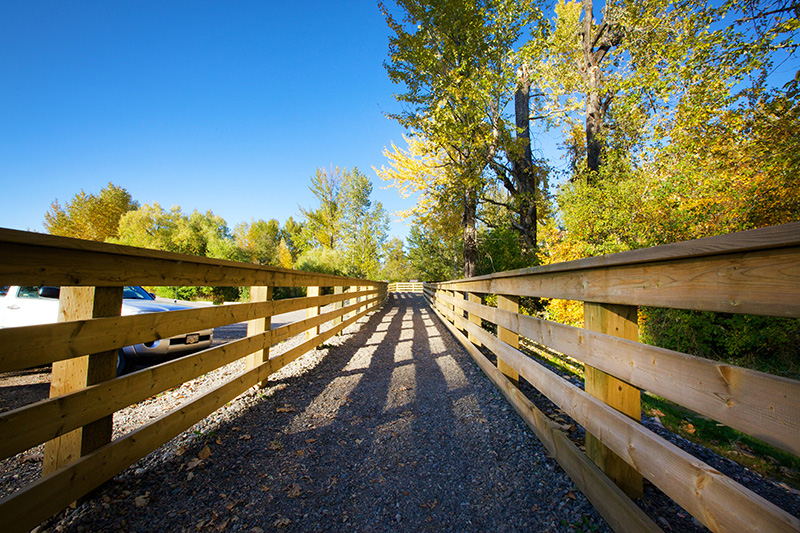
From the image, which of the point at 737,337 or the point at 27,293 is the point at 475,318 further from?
the point at 27,293

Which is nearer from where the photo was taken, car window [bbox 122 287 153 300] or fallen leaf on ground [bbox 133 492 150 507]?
fallen leaf on ground [bbox 133 492 150 507]

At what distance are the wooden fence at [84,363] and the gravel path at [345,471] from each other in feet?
0.81

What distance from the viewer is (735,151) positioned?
6465 mm

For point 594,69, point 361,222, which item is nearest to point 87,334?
point 594,69

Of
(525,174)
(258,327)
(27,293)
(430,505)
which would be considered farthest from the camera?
(525,174)

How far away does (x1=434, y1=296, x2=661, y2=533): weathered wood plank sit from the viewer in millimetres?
1380

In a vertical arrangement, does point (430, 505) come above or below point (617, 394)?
below

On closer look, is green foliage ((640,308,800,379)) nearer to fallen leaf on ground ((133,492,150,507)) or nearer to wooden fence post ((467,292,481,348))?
wooden fence post ((467,292,481,348))

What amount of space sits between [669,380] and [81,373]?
263 centimetres

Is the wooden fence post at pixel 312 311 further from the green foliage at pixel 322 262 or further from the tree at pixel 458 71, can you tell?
the green foliage at pixel 322 262

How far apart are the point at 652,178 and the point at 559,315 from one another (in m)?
3.60

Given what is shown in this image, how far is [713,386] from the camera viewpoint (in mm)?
1036

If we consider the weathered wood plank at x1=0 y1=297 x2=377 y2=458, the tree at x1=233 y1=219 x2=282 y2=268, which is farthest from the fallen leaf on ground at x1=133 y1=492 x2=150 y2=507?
the tree at x1=233 y1=219 x2=282 y2=268

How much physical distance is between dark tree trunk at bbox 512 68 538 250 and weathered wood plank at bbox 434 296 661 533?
924 cm
